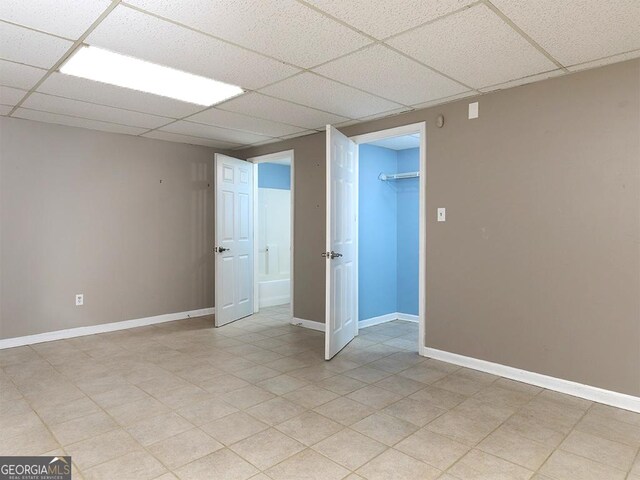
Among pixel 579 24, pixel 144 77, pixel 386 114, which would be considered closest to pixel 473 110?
pixel 386 114

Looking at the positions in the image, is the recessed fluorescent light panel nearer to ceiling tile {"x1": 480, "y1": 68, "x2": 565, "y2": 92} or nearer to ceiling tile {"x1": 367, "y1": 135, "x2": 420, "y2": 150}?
ceiling tile {"x1": 480, "y1": 68, "x2": 565, "y2": 92}

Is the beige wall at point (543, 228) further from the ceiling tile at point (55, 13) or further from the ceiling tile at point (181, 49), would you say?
the ceiling tile at point (55, 13)

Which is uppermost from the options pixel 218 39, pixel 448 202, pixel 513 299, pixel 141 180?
pixel 218 39

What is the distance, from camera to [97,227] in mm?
4742

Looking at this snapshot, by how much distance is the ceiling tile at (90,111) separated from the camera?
11.8ft

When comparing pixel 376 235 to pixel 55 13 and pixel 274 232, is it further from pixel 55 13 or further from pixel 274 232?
pixel 55 13

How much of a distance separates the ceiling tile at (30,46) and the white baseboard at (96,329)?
111 inches

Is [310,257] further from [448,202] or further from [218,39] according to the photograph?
[218,39]

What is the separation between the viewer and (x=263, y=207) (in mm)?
6965

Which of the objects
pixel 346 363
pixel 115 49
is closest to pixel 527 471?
pixel 346 363

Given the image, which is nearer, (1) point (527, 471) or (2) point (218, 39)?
(1) point (527, 471)

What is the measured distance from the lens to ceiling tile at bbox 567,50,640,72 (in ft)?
8.51

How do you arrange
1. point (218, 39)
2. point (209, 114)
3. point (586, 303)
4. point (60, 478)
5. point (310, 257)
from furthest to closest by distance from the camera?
point (310, 257), point (209, 114), point (586, 303), point (218, 39), point (60, 478)

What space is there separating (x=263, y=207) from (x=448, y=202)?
3.91m
